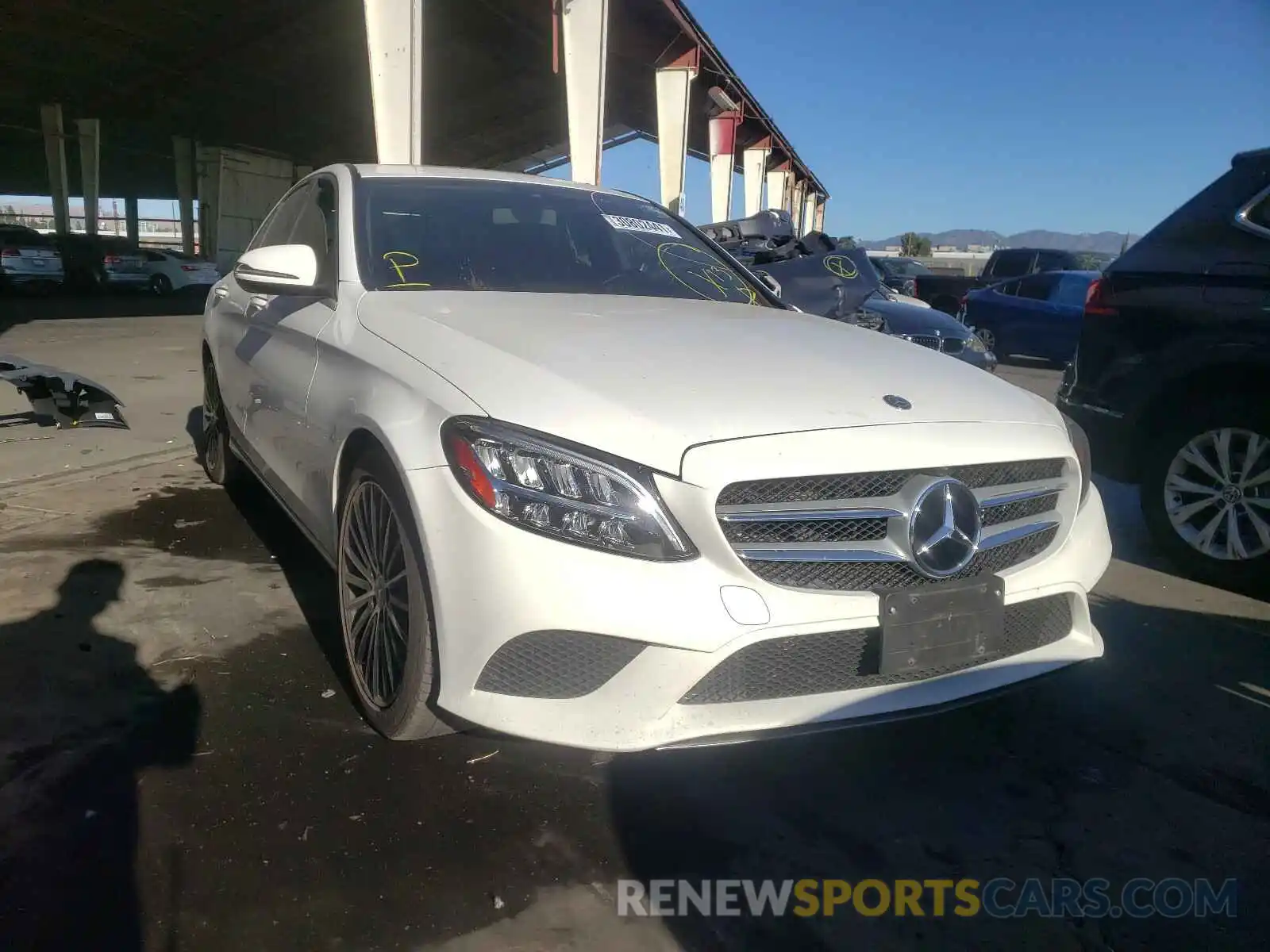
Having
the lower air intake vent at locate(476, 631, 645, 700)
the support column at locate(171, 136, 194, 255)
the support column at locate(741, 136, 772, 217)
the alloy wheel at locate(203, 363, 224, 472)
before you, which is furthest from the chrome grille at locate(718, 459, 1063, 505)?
the support column at locate(171, 136, 194, 255)

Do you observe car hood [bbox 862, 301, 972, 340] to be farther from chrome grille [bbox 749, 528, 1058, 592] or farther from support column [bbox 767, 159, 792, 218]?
support column [bbox 767, 159, 792, 218]

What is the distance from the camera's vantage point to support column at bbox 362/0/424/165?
460 inches

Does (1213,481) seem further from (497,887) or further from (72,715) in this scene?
(72,715)

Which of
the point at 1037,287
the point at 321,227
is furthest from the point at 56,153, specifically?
the point at 321,227

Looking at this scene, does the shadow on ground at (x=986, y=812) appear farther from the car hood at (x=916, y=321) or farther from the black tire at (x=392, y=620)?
the car hood at (x=916, y=321)

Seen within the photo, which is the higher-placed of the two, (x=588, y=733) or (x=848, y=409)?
(x=848, y=409)

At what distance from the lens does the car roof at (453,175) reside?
369 cm

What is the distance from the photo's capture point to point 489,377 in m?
2.32

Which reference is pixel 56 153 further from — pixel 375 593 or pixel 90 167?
pixel 375 593

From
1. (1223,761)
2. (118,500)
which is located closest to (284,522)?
(118,500)

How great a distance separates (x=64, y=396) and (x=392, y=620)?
5.18 metres

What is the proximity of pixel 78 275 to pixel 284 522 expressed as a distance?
2456cm

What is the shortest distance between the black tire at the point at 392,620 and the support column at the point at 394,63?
10066 mm

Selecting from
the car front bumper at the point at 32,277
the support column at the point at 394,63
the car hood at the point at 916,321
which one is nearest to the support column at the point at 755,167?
the support column at the point at 394,63
